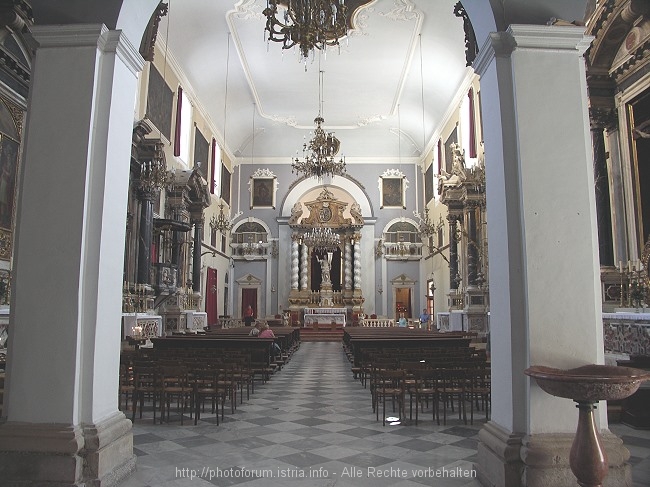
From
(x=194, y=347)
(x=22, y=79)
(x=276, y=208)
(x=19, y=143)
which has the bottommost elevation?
(x=194, y=347)

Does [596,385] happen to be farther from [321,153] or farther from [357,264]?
[357,264]

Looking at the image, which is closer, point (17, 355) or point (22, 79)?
point (17, 355)

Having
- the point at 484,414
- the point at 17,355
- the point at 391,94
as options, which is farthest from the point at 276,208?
the point at 17,355

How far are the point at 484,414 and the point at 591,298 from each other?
10.1 ft

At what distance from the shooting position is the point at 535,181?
3.56 meters

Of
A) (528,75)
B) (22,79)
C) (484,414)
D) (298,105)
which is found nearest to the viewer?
(528,75)

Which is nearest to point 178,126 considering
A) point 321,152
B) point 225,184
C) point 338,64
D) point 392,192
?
point 321,152

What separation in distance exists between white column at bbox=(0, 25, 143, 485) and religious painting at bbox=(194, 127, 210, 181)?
15457 mm

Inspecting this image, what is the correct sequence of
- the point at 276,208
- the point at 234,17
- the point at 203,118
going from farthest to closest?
the point at 276,208 < the point at 203,118 < the point at 234,17

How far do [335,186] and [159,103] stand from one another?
13.0 meters

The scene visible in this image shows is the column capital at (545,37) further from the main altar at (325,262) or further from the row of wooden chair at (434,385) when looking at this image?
the main altar at (325,262)

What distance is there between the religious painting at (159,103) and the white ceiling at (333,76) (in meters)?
1.16

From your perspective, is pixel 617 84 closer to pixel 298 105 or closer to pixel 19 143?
pixel 19 143

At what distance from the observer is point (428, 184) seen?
24984 mm
